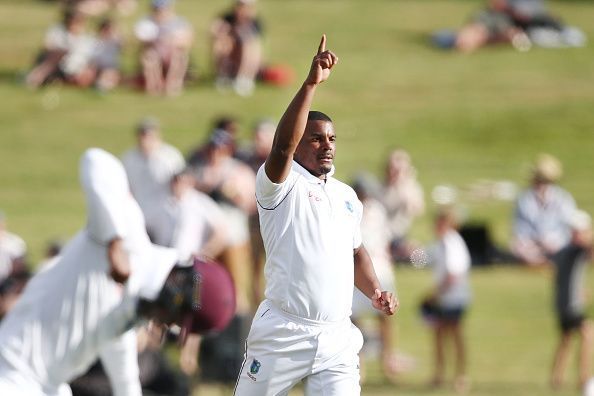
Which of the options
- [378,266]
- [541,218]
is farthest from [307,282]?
[541,218]

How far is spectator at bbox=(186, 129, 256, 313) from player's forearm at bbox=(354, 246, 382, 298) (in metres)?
8.32

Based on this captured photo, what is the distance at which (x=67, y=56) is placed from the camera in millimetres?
23109

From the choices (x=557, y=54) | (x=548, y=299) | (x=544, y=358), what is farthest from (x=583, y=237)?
(x=557, y=54)

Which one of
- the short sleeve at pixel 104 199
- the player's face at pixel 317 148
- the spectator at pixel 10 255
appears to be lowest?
the spectator at pixel 10 255

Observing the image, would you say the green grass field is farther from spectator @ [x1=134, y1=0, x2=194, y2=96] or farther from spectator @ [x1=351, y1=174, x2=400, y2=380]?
spectator @ [x1=351, y1=174, x2=400, y2=380]

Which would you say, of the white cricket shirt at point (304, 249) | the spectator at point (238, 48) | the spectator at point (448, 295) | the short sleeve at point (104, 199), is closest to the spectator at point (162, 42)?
the spectator at point (238, 48)

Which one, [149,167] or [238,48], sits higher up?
[238,48]

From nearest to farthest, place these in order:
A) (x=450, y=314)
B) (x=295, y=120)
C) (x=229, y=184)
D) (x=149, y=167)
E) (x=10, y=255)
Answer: (x=295, y=120), (x=450, y=314), (x=229, y=184), (x=149, y=167), (x=10, y=255)

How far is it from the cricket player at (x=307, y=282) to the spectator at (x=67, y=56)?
16580 millimetres

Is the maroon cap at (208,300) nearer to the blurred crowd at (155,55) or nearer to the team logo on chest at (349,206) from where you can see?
the team logo on chest at (349,206)

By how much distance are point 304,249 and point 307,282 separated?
15 centimetres

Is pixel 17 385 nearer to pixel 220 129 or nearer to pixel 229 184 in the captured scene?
pixel 229 184

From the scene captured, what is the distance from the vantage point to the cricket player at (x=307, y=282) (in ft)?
21.1

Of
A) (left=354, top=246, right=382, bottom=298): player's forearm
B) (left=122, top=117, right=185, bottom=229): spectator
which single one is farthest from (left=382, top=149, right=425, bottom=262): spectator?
(left=354, top=246, right=382, bottom=298): player's forearm
